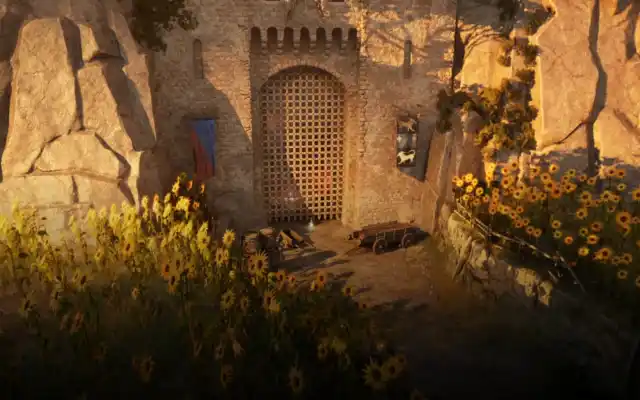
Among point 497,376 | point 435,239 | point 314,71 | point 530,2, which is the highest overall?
point 530,2

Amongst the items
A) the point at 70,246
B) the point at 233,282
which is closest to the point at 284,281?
the point at 233,282

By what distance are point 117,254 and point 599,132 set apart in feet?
45.2

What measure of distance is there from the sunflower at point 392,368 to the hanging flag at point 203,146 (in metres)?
9.57

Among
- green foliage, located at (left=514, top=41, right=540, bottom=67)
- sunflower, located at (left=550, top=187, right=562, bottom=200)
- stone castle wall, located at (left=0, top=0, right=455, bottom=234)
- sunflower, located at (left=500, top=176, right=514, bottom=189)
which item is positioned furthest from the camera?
green foliage, located at (left=514, top=41, right=540, bottom=67)

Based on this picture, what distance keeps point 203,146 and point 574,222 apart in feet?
32.6

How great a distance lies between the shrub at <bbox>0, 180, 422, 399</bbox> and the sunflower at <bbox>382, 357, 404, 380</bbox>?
1 centimetres

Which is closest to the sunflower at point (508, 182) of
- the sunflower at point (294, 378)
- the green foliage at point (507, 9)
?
the green foliage at point (507, 9)

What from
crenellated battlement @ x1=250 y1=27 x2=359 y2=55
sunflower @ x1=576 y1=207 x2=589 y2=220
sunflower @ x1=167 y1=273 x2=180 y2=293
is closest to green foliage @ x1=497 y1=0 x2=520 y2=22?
crenellated battlement @ x1=250 y1=27 x2=359 y2=55

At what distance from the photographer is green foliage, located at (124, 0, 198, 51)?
13.9m

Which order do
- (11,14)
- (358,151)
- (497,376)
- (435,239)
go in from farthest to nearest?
1. (358,151)
2. (435,239)
3. (11,14)
4. (497,376)

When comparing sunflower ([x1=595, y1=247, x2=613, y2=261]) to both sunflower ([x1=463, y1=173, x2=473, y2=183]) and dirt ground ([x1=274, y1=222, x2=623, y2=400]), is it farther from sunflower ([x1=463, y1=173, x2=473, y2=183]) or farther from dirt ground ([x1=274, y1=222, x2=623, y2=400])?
sunflower ([x1=463, y1=173, x2=473, y2=183])

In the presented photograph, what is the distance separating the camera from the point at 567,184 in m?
11.3

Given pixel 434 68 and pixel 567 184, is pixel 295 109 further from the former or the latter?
pixel 567 184

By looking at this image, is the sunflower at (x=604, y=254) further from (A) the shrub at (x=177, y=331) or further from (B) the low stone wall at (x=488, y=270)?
(A) the shrub at (x=177, y=331)
